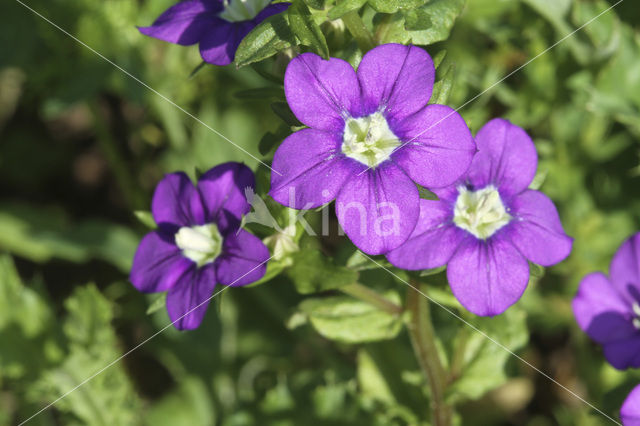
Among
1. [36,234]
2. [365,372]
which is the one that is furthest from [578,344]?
[36,234]

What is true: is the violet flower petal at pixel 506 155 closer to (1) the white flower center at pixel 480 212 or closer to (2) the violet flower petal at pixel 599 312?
(1) the white flower center at pixel 480 212

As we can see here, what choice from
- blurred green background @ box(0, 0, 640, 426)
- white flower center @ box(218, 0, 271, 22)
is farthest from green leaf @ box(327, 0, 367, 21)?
blurred green background @ box(0, 0, 640, 426)

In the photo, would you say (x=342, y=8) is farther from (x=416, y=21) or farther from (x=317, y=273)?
(x=317, y=273)

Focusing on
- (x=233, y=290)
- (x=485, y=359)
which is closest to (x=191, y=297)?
(x=485, y=359)

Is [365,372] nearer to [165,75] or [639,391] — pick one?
[639,391]

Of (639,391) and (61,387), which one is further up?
(639,391)

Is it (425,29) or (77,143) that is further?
(77,143)

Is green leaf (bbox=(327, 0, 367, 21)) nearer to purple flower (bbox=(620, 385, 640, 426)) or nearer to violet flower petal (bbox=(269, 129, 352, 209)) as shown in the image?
violet flower petal (bbox=(269, 129, 352, 209))
